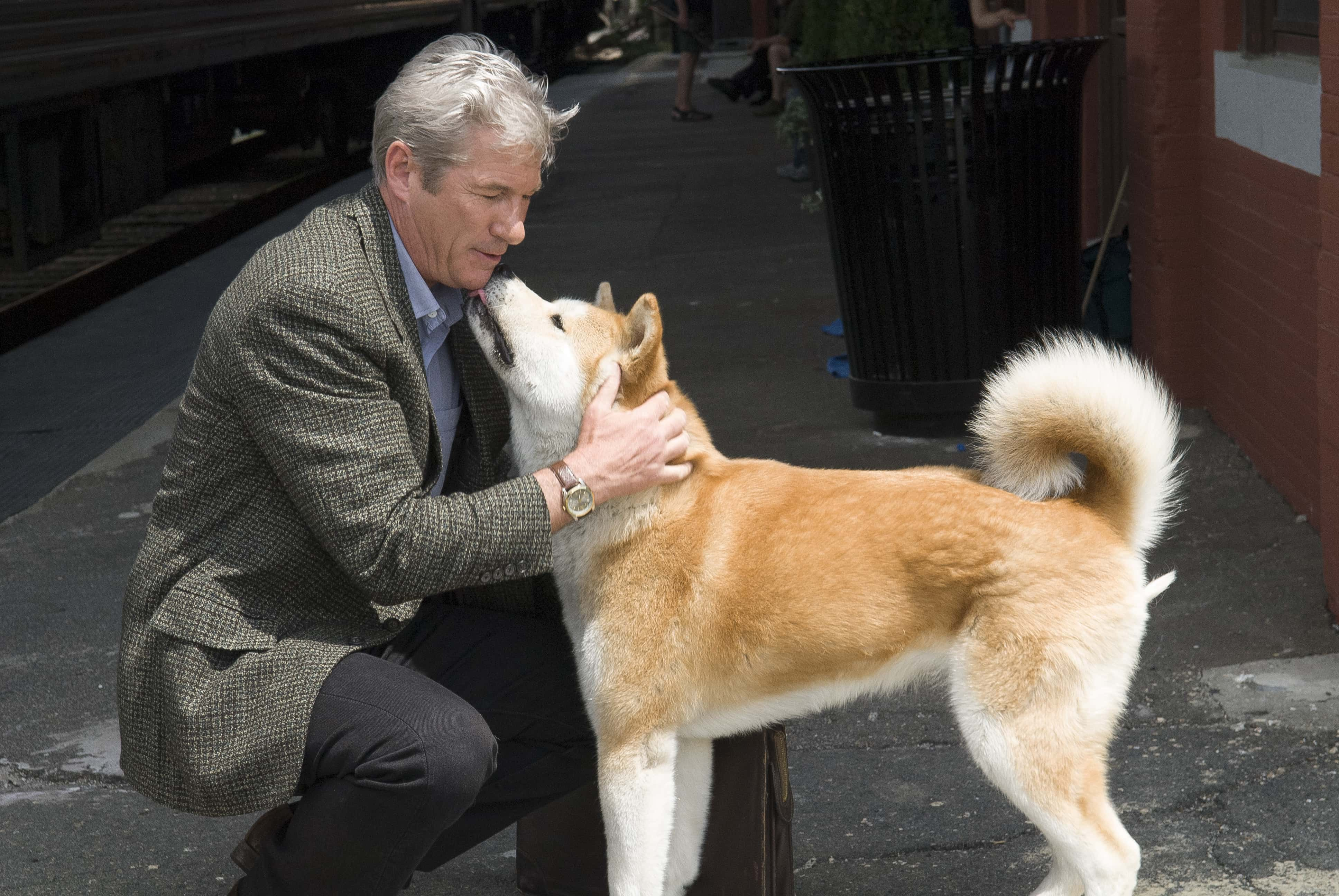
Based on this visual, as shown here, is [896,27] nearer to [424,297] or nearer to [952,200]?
[952,200]

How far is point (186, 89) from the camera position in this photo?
11.3 m

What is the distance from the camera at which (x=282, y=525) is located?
2438 mm

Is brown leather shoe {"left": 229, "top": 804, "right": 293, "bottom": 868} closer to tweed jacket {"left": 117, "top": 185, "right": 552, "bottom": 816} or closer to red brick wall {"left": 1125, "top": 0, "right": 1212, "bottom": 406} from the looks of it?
tweed jacket {"left": 117, "top": 185, "right": 552, "bottom": 816}

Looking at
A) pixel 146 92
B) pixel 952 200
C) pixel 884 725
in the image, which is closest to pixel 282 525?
→ pixel 884 725

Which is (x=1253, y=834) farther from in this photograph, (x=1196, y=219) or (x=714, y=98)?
(x=714, y=98)

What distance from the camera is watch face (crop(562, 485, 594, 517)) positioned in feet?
8.00

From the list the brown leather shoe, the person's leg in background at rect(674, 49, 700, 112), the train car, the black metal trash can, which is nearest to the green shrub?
the black metal trash can

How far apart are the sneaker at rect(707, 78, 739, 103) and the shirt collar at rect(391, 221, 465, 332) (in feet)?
57.3

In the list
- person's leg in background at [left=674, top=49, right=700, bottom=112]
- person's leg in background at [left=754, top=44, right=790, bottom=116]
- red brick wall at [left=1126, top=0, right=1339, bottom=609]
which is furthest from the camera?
person's leg in background at [left=674, top=49, right=700, bottom=112]

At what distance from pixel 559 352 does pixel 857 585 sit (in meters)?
0.71

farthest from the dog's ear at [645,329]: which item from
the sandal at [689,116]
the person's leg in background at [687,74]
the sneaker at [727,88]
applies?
the sneaker at [727,88]

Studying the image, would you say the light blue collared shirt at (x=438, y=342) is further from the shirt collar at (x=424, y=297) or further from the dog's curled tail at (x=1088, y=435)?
the dog's curled tail at (x=1088, y=435)

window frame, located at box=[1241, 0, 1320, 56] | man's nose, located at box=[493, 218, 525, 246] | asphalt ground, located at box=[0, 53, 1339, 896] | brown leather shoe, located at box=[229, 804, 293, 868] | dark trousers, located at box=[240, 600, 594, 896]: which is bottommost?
asphalt ground, located at box=[0, 53, 1339, 896]

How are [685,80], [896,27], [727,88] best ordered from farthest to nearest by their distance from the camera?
[727,88], [685,80], [896,27]
